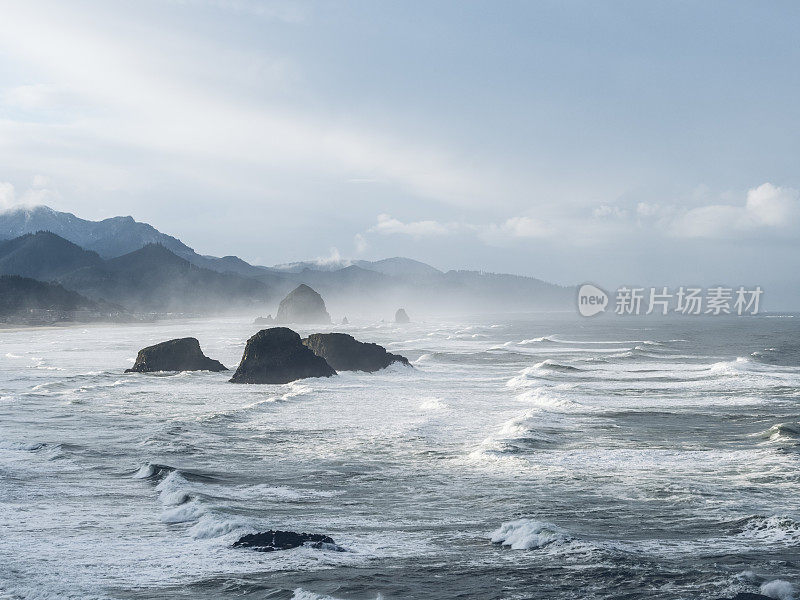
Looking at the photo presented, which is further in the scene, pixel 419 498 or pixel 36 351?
pixel 36 351

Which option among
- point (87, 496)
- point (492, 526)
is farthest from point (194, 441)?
point (492, 526)

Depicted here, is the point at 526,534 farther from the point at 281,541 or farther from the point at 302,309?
the point at 302,309

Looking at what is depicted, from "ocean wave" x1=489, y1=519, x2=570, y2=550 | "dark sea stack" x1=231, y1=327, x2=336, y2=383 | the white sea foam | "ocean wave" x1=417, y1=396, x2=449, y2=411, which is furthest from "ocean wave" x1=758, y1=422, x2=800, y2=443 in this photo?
"dark sea stack" x1=231, y1=327, x2=336, y2=383

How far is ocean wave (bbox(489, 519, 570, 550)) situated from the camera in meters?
14.4

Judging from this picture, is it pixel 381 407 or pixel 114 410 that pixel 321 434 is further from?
pixel 114 410

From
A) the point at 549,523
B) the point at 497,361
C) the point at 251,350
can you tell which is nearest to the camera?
the point at 549,523

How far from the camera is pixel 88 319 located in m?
194

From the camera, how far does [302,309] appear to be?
7461 inches

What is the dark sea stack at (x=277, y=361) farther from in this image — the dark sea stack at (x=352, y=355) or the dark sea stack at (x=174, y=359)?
the dark sea stack at (x=174, y=359)

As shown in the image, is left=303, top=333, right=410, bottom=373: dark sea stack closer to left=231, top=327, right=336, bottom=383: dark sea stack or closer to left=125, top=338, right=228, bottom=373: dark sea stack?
left=231, top=327, right=336, bottom=383: dark sea stack

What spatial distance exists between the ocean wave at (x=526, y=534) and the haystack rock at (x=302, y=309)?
172492mm

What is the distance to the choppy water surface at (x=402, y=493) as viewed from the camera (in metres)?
Result: 12.6

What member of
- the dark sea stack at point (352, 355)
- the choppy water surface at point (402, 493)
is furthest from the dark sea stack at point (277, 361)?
the choppy water surface at point (402, 493)

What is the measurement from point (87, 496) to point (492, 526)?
32.9 feet
